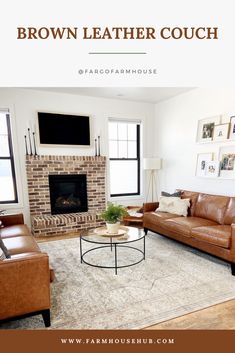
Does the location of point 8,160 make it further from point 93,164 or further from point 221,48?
point 221,48

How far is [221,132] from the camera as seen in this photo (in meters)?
3.51

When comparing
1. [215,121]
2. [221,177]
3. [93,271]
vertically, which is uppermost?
[215,121]

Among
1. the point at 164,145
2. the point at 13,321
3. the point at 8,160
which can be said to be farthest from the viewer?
the point at 164,145

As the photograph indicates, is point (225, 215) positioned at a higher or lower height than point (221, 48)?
lower

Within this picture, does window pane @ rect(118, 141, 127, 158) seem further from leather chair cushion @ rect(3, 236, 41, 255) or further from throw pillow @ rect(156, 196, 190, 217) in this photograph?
leather chair cushion @ rect(3, 236, 41, 255)

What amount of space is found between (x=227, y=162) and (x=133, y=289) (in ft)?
8.10

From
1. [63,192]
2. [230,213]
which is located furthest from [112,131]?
[230,213]

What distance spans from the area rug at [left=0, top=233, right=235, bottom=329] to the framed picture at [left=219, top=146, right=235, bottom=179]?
1.33m

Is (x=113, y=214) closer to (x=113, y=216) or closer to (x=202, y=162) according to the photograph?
(x=113, y=216)

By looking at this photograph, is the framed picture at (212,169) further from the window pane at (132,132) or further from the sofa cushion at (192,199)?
the window pane at (132,132)

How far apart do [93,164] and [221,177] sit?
2397 millimetres

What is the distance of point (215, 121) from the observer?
364cm
